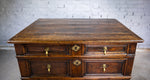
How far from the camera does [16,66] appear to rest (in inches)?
77.7

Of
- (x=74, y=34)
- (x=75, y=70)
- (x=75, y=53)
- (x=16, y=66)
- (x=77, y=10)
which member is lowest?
(x=16, y=66)

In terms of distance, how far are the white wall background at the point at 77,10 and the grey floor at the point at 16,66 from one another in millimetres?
471

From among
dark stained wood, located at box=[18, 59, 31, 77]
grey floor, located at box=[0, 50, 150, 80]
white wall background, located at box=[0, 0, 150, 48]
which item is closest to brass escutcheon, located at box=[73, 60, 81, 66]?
dark stained wood, located at box=[18, 59, 31, 77]

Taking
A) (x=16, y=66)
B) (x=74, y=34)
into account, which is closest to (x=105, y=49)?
(x=74, y=34)

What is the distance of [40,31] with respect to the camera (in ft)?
4.28

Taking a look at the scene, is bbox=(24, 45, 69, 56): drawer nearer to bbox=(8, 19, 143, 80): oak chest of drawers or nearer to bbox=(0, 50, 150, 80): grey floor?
bbox=(8, 19, 143, 80): oak chest of drawers

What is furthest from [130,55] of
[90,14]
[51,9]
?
[51,9]

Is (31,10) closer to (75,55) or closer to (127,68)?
(75,55)

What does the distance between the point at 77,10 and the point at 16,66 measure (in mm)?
1196

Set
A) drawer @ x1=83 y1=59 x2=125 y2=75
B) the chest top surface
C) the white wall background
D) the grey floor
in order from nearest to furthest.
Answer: the chest top surface
drawer @ x1=83 y1=59 x2=125 y2=75
the grey floor
the white wall background

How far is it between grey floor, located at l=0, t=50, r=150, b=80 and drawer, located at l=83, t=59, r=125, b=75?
0.63m

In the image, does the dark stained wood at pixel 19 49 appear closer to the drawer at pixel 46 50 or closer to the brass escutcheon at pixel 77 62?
the drawer at pixel 46 50

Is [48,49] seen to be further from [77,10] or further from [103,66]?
[77,10]

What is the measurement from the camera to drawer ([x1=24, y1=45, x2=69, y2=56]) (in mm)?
1144
